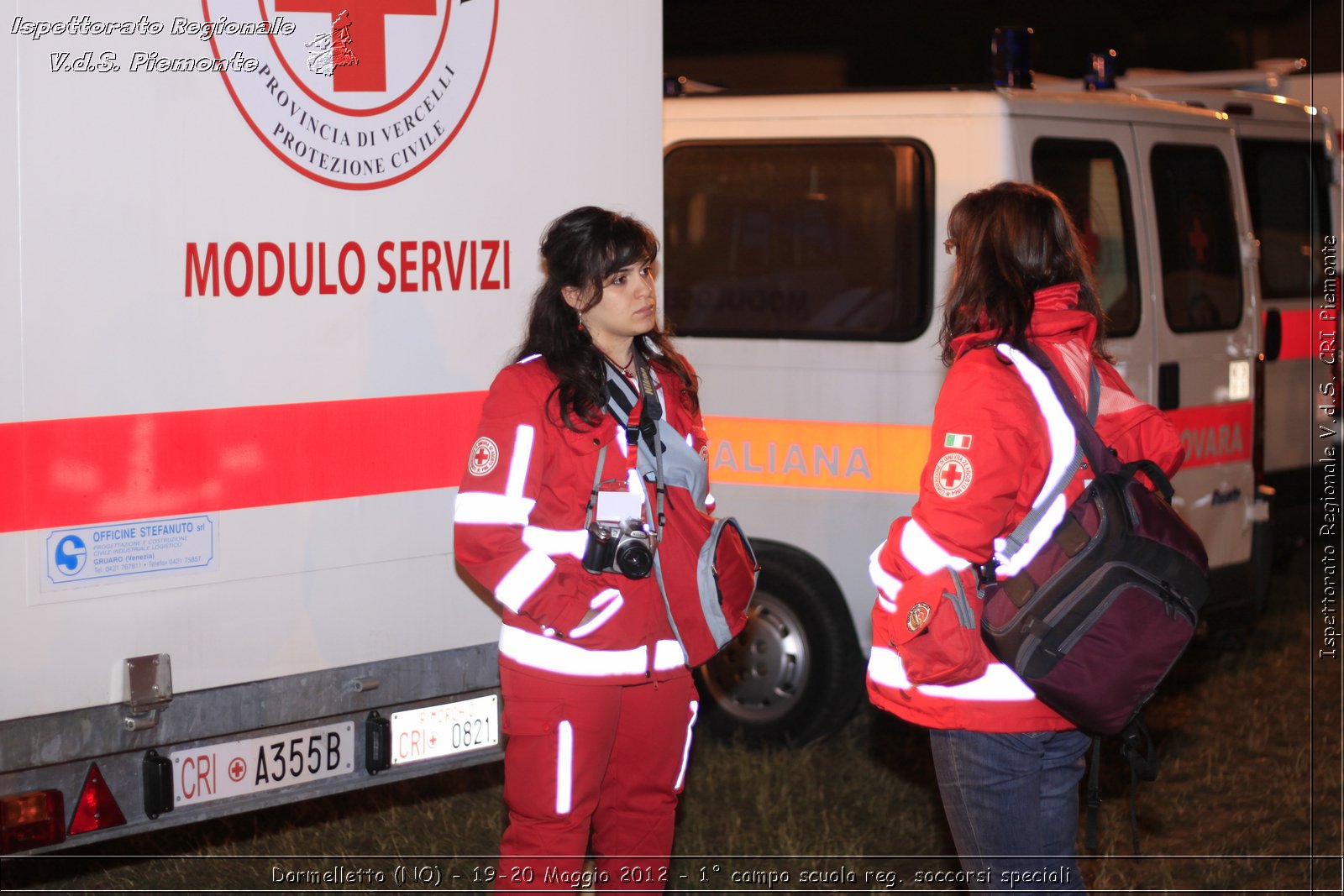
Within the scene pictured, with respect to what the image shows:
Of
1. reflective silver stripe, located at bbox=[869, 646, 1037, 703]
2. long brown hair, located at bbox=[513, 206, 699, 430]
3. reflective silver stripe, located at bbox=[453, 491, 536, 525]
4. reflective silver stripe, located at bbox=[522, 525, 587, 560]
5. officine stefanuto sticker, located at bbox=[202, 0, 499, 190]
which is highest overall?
officine stefanuto sticker, located at bbox=[202, 0, 499, 190]

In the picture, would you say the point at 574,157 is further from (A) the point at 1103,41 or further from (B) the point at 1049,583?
(A) the point at 1103,41

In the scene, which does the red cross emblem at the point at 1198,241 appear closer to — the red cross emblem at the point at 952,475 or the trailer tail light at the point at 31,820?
the red cross emblem at the point at 952,475

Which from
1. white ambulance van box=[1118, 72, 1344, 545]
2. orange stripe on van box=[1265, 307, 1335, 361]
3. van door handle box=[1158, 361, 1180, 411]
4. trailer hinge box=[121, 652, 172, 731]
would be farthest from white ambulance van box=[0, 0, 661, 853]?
orange stripe on van box=[1265, 307, 1335, 361]

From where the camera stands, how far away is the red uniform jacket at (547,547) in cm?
338

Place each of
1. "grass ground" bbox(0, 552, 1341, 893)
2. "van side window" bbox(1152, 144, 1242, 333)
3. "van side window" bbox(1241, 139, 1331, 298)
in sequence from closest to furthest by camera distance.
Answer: "grass ground" bbox(0, 552, 1341, 893)
"van side window" bbox(1152, 144, 1242, 333)
"van side window" bbox(1241, 139, 1331, 298)

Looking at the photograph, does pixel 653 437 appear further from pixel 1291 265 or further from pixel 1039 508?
pixel 1291 265

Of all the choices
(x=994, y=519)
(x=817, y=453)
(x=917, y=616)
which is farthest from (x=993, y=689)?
(x=817, y=453)

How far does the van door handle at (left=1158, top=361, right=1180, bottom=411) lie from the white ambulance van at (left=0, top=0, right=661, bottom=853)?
9.24ft

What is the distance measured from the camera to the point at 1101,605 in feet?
9.85

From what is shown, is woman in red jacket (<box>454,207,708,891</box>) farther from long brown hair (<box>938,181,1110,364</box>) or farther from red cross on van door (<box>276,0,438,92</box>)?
long brown hair (<box>938,181,1110,364</box>)

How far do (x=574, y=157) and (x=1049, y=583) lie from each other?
5.79ft

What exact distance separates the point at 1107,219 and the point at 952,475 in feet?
11.1

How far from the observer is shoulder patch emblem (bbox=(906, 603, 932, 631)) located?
305cm

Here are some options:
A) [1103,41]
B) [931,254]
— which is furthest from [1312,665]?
[1103,41]
